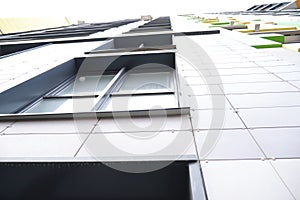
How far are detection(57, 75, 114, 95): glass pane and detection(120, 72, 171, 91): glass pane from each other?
0.41 meters

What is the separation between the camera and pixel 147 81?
4.78 m

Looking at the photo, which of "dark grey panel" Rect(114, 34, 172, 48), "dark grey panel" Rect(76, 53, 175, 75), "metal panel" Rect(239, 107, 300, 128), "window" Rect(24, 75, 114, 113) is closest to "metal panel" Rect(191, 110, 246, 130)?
"metal panel" Rect(239, 107, 300, 128)

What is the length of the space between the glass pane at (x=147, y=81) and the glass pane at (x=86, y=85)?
0.41 m

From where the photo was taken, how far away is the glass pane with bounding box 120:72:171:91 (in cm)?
435

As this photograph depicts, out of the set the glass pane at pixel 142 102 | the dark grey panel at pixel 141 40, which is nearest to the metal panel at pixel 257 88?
the glass pane at pixel 142 102

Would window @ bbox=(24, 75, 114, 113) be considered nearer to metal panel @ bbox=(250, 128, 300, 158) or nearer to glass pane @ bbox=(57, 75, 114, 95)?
glass pane @ bbox=(57, 75, 114, 95)

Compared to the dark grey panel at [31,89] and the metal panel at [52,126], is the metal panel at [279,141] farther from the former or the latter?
the dark grey panel at [31,89]

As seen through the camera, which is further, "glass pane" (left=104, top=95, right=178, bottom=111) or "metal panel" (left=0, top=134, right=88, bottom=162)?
→ "glass pane" (left=104, top=95, right=178, bottom=111)

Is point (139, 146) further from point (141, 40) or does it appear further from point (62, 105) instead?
point (141, 40)

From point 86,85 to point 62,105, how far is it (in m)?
1.26

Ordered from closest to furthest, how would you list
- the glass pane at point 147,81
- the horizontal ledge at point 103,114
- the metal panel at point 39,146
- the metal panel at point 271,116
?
the metal panel at point 39,146
the metal panel at point 271,116
the horizontal ledge at point 103,114
the glass pane at point 147,81

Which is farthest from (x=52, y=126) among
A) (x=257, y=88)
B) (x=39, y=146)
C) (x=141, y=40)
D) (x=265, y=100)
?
(x=141, y=40)

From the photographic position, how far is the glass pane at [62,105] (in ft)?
10.5

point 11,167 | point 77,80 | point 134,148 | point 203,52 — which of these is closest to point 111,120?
point 134,148
